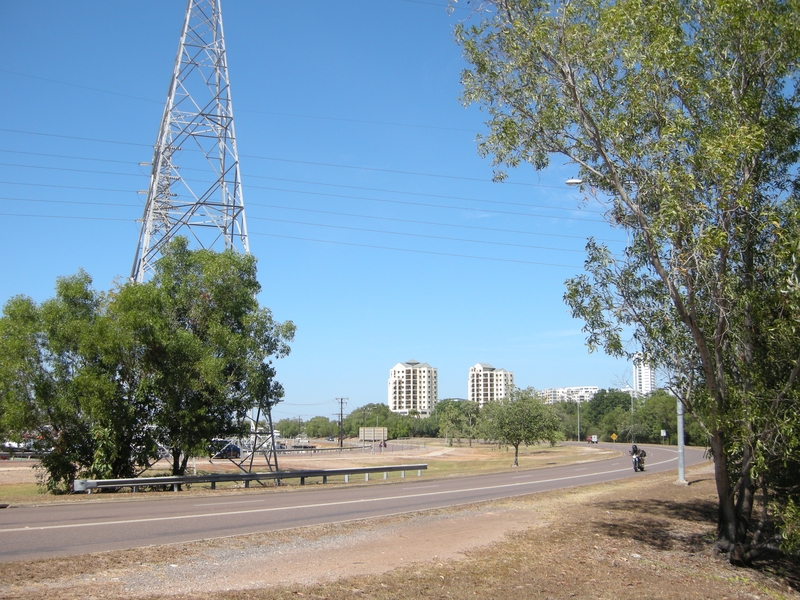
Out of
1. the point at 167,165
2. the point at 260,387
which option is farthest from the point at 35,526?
the point at 167,165

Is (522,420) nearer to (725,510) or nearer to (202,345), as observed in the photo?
(202,345)

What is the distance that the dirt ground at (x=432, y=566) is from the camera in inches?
335

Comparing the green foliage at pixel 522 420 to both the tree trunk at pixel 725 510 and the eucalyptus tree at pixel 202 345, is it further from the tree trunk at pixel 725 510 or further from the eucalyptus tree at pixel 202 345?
the tree trunk at pixel 725 510

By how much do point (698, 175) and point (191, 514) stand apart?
45.4 ft

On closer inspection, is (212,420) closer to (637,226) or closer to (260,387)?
(260,387)

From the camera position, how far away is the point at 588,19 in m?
12.6

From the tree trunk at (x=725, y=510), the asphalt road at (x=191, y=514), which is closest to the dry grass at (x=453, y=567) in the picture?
the tree trunk at (x=725, y=510)

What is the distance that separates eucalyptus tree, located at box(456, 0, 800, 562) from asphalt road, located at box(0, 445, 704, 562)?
8571 mm

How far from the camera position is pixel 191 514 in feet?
54.0

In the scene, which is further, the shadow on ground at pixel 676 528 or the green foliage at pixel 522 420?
the green foliage at pixel 522 420

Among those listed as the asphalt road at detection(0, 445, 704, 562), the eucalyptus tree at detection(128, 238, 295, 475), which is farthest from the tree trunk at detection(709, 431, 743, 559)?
the eucalyptus tree at detection(128, 238, 295, 475)

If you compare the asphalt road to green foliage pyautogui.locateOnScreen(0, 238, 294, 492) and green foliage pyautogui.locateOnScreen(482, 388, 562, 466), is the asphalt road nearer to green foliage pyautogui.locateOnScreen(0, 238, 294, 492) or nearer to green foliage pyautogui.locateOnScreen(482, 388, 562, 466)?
green foliage pyautogui.locateOnScreen(0, 238, 294, 492)

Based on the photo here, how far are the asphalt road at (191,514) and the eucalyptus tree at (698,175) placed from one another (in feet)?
28.1

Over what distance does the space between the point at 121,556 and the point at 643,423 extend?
331ft
